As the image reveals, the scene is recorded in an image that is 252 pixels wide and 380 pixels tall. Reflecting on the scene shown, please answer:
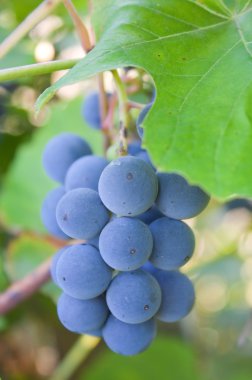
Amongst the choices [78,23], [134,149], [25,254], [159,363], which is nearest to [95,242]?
[134,149]

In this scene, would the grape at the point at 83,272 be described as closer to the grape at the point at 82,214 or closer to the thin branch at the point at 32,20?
the grape at the point at 82,214

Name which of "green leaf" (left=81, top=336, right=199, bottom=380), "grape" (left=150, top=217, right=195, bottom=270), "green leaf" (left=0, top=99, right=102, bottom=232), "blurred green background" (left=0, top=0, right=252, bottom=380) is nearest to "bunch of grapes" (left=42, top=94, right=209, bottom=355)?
"grape" (left=150, top=217, right=195, bottom=270)

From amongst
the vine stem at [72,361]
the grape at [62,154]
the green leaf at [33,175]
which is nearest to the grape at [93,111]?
the grape at [62,154]

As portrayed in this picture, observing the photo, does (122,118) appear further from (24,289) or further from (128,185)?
(24,289)

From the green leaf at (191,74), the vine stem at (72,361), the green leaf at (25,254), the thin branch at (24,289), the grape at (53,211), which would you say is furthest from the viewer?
the vine stem at (72,361)

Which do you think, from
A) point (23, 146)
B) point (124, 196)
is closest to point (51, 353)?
point (23, 146)

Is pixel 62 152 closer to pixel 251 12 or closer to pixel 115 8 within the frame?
pixel 115 8
